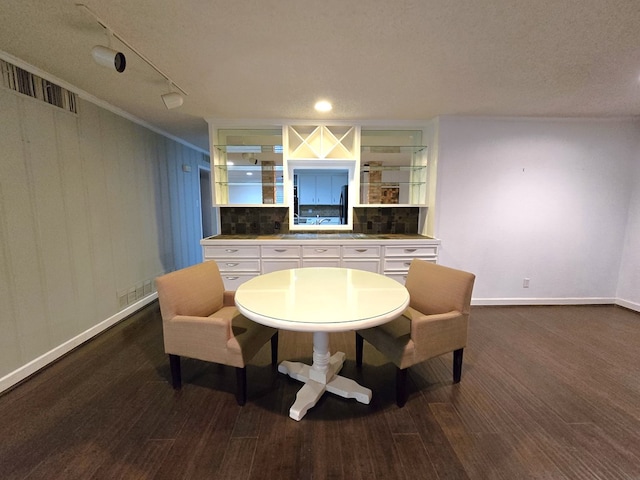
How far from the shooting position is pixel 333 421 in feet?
5.03

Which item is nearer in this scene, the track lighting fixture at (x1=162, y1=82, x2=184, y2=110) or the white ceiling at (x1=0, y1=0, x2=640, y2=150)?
the white ceiling at (x1=0, y1=0, x2=640, y2=150)

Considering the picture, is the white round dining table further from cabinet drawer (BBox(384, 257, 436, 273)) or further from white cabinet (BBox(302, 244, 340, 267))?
cabinet drawer (BBox(384, 257, 436, 273))

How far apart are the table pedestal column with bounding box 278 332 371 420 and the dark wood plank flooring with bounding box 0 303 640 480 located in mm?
52

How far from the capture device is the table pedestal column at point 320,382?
1.60 metres

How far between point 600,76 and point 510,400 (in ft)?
8.20

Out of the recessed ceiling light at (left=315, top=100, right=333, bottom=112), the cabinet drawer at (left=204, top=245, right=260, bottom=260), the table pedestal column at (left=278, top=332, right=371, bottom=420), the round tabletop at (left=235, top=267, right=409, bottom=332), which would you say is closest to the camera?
the round tabletop at (left=235, top=267, right=409, bottom=332)

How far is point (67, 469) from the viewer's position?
126 centimetres

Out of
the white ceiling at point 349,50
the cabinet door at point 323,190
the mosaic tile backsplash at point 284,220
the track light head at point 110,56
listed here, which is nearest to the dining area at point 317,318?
the track light head at point 110,56

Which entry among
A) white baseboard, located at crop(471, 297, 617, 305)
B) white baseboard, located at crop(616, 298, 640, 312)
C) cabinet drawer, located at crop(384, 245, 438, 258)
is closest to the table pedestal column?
cabinet drawer, located at crop(384, 245, 438, 258)

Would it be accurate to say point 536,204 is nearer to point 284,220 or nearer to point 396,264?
point 396,264

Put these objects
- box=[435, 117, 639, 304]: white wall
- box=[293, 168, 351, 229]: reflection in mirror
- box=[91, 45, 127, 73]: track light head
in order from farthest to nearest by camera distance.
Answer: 1. box=[293, 168, 351, 229]: reflection in mirror
2. box=[435, 117, 639, 304]: white wall
3. box=[91, 45, 127, 73]: track light head

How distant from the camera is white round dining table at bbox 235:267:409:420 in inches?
50.0

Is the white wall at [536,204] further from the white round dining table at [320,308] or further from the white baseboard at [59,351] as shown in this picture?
the white baseboard at [59,351]

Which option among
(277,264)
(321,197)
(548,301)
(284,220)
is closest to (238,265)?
(277,264)
